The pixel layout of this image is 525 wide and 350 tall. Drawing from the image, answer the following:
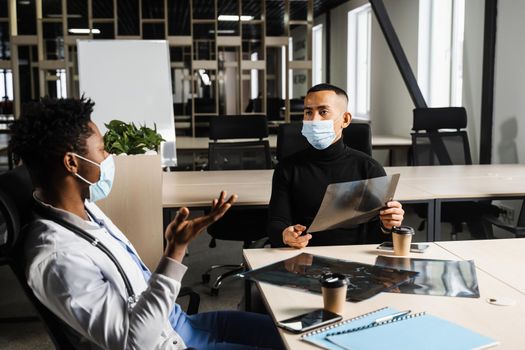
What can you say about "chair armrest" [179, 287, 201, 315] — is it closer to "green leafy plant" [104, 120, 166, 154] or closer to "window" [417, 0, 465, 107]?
"green leafy plant" [104, 120, 166, 154]

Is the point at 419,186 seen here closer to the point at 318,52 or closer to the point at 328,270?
the point at 328,270

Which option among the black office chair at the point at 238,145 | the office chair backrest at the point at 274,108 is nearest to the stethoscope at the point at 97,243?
the black office chair at the point at 238,145

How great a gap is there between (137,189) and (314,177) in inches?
34.8

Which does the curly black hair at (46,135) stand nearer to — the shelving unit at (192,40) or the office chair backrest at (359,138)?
the office chair backrest at (359,138)

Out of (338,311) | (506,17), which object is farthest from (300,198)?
(506,17)

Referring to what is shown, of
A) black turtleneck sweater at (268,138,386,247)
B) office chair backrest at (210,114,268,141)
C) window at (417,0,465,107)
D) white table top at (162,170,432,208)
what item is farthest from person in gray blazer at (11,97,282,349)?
window at (417,0,465,107)

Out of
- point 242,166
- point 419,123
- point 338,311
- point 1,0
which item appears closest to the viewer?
point 338,311

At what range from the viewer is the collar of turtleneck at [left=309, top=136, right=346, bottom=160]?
97.6 inches

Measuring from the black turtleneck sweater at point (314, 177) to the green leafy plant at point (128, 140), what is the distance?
0.73 m

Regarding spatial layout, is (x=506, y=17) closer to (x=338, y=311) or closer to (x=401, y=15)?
(x=401, y=15)

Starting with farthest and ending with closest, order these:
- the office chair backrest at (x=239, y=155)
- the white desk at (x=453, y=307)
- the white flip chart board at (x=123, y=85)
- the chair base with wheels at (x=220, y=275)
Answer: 1. the white flip chart board at (x=123, y=85)
2. the office chair backrest at (x=239, y=155)
3. the chair base with wheels at (x=220, y=275)
4. the white desk at (x=453, y=307)

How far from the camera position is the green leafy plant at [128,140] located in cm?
279

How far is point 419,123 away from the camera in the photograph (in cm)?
469

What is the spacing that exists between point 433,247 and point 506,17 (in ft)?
11.8
